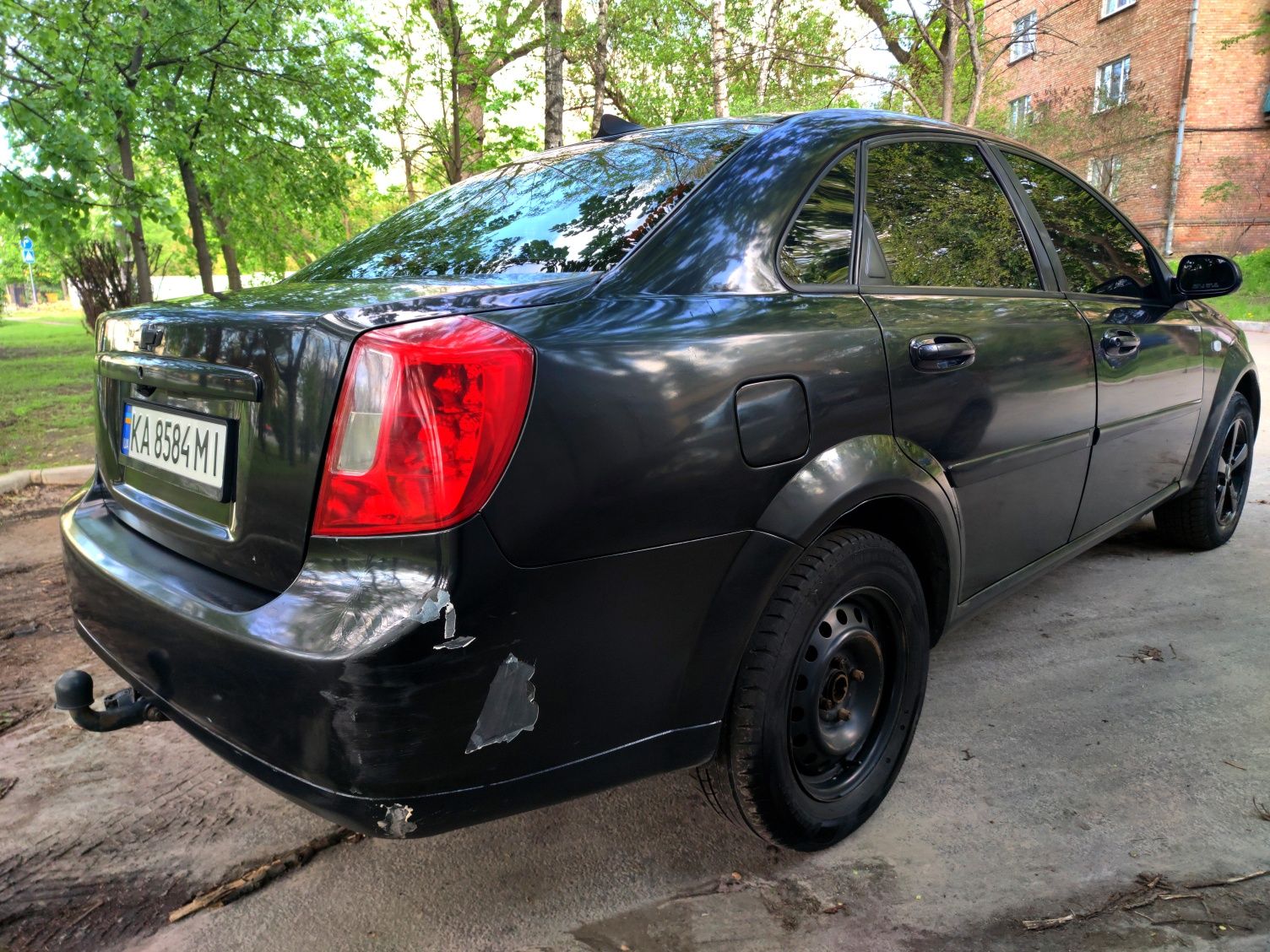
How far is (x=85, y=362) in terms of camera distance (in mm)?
13695

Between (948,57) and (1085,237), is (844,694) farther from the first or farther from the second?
(948,57)

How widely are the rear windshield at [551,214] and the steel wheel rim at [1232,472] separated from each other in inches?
120

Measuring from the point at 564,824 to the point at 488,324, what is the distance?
4.36 feet

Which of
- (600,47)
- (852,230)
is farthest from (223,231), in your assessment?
(852,230)

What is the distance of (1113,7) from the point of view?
22078 millimetres

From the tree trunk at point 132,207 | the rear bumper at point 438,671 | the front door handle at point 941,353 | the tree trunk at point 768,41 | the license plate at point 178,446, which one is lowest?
the rear bumper at point 438,671

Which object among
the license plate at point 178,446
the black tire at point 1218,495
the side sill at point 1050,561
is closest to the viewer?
the license plate at point 178,446

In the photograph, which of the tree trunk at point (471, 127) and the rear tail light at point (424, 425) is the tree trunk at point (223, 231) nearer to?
the tree trunk at point (471, 127)

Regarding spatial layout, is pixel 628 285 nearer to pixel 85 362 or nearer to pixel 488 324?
pixel 488 324

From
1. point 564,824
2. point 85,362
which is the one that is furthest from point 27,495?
point 85,362

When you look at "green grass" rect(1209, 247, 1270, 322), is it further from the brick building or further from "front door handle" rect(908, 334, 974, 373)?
"front door handle" rect(908, 334, 974, 373)

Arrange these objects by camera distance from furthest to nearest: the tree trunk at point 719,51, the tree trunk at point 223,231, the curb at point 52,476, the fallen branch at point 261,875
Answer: the tree trunk at point 719,51 → the tree trunk at point 223,231 → the curb at point 52,476 → the fallen branch at point 261,875

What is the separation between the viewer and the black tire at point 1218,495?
383 cm

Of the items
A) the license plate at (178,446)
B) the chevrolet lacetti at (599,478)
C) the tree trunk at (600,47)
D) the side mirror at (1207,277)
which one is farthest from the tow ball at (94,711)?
the tree trunk at (600,47)
